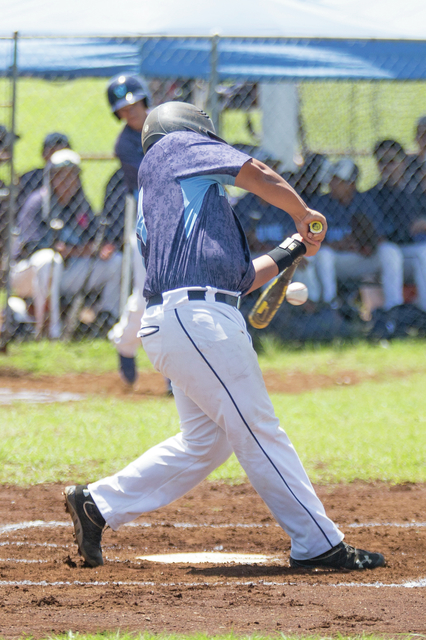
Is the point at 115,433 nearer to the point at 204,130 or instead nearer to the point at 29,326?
the point at 204,130

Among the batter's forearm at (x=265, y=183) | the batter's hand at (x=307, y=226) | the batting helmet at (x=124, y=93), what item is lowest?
the batting helmet at (x=124, y=93)

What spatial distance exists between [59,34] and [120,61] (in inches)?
26.2

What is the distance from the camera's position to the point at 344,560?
3477 mm

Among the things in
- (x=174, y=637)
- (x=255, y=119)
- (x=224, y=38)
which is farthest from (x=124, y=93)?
(x=255, y=119)

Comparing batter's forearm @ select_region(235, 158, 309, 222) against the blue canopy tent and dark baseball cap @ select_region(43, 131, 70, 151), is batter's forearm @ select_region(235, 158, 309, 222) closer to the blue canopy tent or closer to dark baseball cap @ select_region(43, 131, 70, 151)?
the blue canopy tent

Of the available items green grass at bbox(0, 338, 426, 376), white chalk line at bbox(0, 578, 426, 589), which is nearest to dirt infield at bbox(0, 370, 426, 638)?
white chalk line at bbox(0, 578, 426, 589)

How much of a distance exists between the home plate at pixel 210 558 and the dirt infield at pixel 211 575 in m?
0.07

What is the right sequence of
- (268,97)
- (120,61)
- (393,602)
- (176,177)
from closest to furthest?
1. (393,602)
2. (176,177)
3. (120,61)
4. (268,97)

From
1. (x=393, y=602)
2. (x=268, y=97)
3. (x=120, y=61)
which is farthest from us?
(x=268, y=97)

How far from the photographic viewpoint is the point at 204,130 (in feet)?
11.5

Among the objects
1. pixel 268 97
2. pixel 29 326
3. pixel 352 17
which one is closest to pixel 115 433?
pixel 29 326

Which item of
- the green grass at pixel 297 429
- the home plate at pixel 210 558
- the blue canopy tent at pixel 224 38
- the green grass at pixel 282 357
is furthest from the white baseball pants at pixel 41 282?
the home plate at pixel 210 558

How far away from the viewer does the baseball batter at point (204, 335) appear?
10.8 ft

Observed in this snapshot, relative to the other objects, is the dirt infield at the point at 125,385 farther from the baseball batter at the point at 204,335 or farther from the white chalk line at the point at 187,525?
the baseball batter at the point at 204,335
